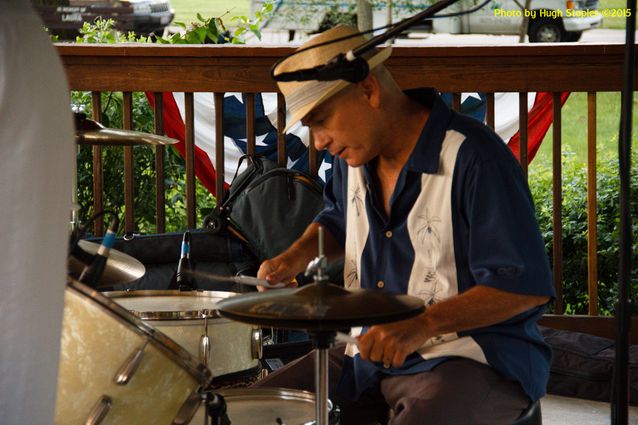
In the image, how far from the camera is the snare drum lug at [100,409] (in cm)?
212

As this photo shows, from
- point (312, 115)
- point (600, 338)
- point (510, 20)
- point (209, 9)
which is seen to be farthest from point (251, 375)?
point (209, 9)

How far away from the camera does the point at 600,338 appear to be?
398cm

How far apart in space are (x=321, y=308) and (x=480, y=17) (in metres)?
11.4

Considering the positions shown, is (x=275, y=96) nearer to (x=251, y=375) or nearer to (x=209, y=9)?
(x=251, y=375)

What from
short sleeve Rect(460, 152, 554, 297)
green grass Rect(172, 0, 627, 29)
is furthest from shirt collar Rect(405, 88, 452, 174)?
green grass Rect(172, 0, 627, 29)

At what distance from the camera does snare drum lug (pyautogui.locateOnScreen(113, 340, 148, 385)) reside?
212 centimetres

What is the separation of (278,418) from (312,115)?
740 millimetres

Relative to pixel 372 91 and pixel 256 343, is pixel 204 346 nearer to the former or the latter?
pixel 256 343

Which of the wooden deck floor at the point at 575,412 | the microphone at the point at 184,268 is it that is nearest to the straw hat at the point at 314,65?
the microphone at the point at 184,268

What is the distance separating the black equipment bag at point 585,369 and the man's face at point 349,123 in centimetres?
165

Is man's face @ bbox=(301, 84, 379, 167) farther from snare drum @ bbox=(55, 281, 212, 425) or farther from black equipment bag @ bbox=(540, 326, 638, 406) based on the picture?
black equipment bag @ bbox=(540, 326, 638, 406)

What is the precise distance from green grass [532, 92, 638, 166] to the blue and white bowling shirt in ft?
22.9

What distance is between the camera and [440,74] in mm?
4215

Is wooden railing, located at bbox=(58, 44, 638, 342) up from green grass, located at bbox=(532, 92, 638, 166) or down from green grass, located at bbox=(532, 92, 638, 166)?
up
